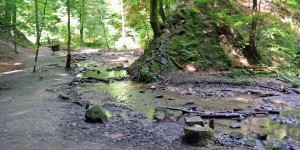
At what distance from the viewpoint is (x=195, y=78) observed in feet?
47.1

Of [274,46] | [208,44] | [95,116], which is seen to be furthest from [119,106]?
[274,46]

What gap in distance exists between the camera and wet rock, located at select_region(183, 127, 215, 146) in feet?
21.1

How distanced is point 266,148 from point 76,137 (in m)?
4.28

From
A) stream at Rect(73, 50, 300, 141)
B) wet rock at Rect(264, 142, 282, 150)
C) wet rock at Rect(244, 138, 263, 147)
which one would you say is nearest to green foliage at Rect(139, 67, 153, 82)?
stream at Rect(73, 50, 300, 141)

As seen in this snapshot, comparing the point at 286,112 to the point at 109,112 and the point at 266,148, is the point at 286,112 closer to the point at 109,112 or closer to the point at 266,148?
the point at 266,148

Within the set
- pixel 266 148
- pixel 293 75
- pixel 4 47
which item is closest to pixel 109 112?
pixel 266 148

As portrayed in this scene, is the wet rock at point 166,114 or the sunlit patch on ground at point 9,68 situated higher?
the sunlit patch on ground at point 9,68

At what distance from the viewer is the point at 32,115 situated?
8359 millimetres

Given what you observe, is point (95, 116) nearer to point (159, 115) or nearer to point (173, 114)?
point (159, 115)

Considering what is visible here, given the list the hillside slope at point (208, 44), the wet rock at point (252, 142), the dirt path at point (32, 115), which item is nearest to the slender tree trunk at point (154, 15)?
the hillside slope at point (208, 44)

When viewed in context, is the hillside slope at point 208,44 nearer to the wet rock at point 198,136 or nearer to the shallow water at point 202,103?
the shallow water at point 202,103

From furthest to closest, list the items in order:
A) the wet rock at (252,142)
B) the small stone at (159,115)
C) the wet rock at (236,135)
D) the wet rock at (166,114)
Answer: the wet rock at (166,114)
the small stone at (159,115)
the wet rock at (236,135)
the wet rock at (252,142)

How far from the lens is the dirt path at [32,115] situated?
20.8 feet

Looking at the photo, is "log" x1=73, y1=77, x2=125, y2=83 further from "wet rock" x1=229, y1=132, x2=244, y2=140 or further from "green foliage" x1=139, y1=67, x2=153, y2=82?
"wet rock" x1=229, y1=132, x2=244, y2=140
